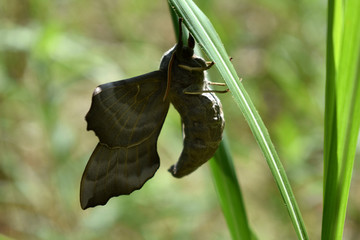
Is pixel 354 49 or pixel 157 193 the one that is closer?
pixel 354 49

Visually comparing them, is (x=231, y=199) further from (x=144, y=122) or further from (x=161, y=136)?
(x=161, y=136)

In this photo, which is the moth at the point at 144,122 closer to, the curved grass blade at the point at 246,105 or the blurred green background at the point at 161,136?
the curved grass blade at the point at 246,105

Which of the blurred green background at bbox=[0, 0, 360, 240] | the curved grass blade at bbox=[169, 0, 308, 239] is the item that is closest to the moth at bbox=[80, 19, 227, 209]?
the curved grass blade at bbox=[169, 0, 308, 239]

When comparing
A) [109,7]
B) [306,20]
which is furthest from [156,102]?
[109,7]

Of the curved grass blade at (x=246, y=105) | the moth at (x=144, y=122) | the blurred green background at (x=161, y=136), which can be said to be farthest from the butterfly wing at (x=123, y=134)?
the blurred green background at (x=161, y=136)

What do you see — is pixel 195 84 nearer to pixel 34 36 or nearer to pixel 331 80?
pixel 331 80

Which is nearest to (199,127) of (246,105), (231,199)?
(231,199)
